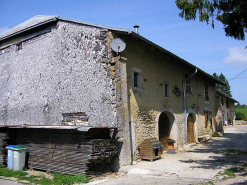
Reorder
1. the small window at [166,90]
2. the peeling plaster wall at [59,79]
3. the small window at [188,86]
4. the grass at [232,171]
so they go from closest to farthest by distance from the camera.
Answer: the grass at [232,171]
the peeling plaster wall at [59,79]
the small window at [166,90]
the small window at [188,86]

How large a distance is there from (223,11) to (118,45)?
384cm

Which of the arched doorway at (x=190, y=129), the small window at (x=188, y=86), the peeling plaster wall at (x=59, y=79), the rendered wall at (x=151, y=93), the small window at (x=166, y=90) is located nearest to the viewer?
the peeling plaster wall at (x=59, y=79)

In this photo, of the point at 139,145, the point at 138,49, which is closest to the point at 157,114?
the point at 139,145

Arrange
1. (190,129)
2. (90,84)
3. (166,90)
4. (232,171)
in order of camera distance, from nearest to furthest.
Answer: (232,171), (90,84), (166,90), (190,129)

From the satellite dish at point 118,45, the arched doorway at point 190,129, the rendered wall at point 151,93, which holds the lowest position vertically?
the arched doorway at point 190,129

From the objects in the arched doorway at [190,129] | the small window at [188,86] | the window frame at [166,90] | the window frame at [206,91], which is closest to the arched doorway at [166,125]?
the window frame at [166,90]

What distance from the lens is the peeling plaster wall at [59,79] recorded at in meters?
9.20

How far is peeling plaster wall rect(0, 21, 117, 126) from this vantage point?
920cm

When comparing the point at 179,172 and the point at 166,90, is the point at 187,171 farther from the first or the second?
the point at 166,90

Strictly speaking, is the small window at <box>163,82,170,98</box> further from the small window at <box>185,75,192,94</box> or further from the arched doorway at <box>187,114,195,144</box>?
the arched doorway at <box>187,114,195,144</box>

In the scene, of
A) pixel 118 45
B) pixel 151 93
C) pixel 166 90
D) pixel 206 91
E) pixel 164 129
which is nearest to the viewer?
pixel 118 45

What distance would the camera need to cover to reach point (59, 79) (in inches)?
406

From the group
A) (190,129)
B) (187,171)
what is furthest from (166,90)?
(187,171)

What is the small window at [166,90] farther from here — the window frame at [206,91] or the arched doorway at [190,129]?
the window frame at [206,91]
